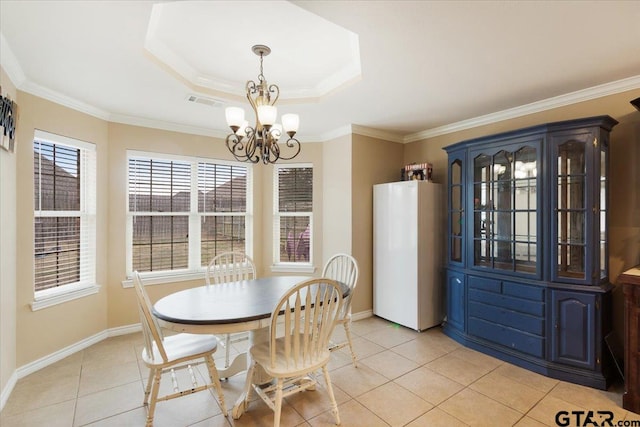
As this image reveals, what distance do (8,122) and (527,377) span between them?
467cm

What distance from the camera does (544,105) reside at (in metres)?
3.10

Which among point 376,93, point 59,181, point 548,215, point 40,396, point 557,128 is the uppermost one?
point 376,93

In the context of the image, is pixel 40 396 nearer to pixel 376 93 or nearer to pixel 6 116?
pixel 6 116

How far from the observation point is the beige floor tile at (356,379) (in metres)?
2.48

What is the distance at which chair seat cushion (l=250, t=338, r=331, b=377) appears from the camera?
190cm

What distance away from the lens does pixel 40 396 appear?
7.79ft

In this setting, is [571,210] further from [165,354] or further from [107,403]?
[107,403]

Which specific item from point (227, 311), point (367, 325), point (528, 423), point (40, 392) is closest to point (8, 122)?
point (40, 392)

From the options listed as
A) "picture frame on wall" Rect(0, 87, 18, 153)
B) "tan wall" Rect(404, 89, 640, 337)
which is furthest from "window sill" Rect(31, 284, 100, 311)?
"tan wall" Rect(404, 89, 640, 337)

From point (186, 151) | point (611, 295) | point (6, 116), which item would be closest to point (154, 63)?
point (6, 116)

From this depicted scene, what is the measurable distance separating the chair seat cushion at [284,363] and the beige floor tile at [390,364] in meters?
0.95

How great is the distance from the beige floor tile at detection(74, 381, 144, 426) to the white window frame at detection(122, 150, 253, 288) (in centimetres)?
142

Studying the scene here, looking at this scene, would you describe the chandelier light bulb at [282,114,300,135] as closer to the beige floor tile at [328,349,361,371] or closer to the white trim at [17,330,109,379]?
the beige floor tile at [328,349,361,371]

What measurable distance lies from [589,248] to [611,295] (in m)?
0.57
